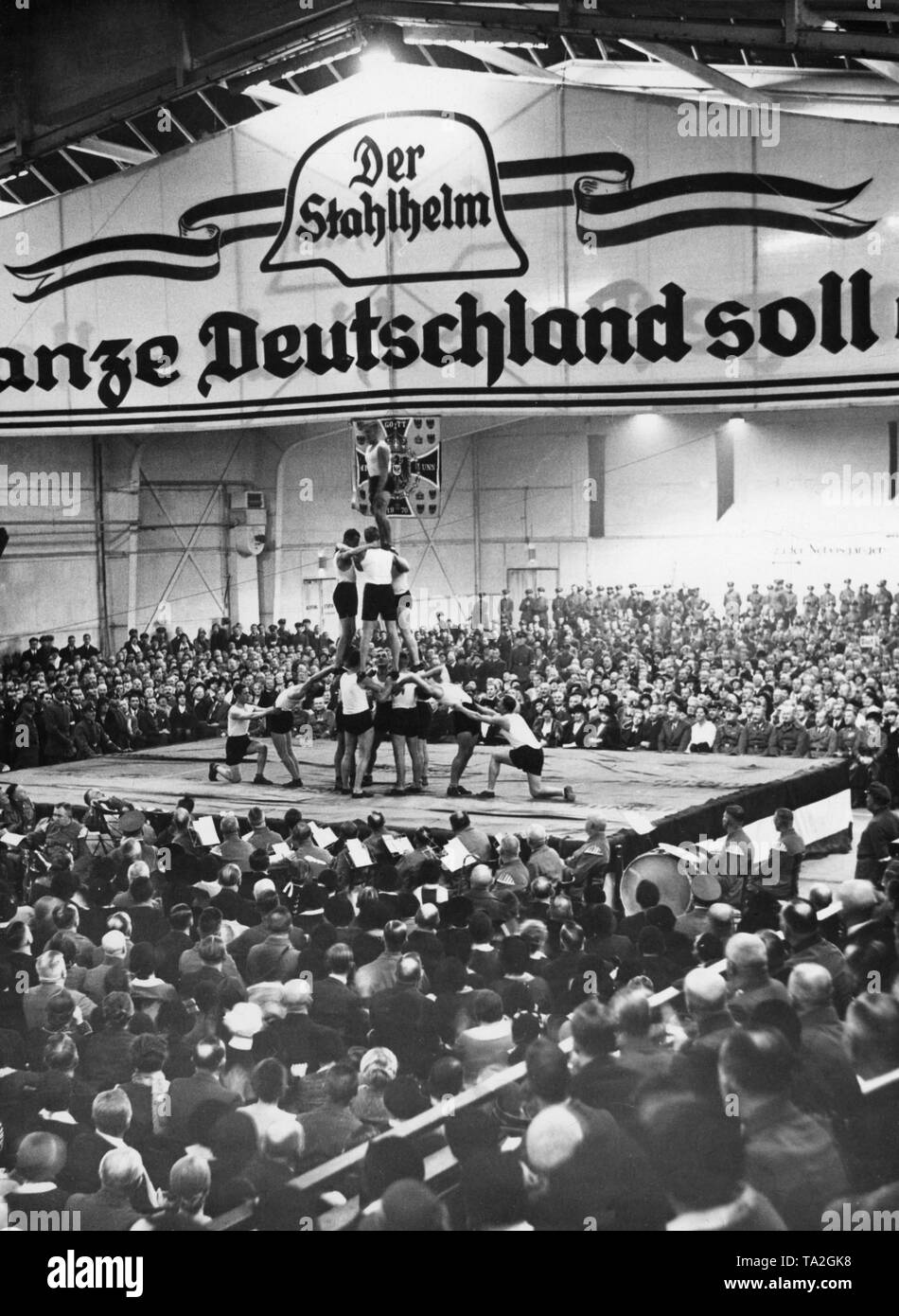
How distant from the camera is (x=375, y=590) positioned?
12523 millimetres

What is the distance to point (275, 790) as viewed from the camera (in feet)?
40.4

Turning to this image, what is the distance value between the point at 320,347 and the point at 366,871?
509 centimetres

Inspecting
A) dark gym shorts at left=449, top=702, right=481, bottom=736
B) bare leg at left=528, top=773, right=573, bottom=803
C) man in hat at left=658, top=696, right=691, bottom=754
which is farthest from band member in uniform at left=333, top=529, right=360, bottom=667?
man in hat at left=658, top=696, right=691, bottom=754

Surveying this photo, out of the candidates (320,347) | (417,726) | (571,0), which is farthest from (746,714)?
(571,0)

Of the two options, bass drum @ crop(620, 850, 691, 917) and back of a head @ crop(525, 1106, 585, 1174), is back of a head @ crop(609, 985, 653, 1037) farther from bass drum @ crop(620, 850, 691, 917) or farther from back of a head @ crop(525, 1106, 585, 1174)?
bass drum @ crop(620, 850, 691, 917)

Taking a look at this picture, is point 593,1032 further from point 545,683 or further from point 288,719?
point 545,683

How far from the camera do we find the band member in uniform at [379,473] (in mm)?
12547

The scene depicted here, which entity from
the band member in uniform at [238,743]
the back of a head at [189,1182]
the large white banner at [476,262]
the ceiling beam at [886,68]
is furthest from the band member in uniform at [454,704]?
the ceiling beam at [886,68]

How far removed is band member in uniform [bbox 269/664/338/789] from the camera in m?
12.6

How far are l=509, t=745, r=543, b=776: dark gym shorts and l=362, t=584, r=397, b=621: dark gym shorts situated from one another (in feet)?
5.75

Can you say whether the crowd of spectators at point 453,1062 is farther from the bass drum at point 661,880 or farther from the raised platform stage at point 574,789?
the raised platform stage at point 574,789

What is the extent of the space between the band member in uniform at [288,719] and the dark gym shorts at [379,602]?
57 cm

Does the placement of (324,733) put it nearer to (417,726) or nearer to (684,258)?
(417,726)

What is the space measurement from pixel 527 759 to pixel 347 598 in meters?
2.26
